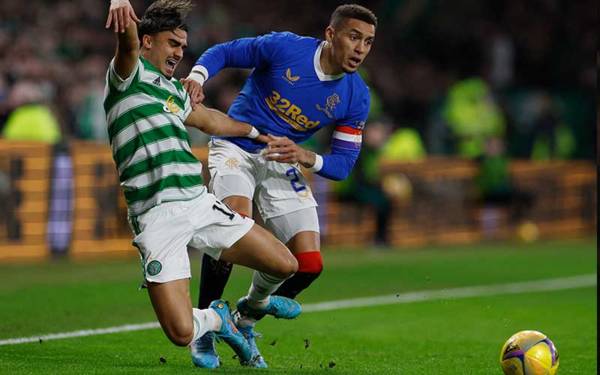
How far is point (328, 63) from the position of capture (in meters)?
8.63

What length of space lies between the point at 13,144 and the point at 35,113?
853 millimetres

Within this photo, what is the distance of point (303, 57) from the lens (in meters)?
8.63

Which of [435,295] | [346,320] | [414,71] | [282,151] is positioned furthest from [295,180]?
[414,71]

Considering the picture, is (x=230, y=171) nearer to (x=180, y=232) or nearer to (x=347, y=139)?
(x=347, y=139)

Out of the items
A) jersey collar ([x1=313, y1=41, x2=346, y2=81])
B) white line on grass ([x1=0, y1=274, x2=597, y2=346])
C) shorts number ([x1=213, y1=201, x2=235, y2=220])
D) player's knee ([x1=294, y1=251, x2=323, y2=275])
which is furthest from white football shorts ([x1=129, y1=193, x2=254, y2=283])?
white line on grass ([x1=0, y1=274, x2=597, y2=346])

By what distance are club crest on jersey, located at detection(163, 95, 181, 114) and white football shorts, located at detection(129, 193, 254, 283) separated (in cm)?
51

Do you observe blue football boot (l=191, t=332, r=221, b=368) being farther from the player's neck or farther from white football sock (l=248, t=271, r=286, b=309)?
the player's neck

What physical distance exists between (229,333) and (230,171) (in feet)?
3.98

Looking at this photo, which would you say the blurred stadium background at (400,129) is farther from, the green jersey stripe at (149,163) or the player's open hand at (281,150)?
the player's open hand at (281,150)

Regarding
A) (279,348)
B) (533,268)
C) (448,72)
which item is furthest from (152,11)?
(448,72)

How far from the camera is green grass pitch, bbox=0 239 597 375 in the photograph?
8281 millimetres

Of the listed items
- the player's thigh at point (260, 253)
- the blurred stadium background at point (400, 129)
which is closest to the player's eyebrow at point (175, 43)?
the player's thigh at point (260, 253)

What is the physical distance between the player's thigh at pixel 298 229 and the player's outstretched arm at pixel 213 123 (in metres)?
0.83

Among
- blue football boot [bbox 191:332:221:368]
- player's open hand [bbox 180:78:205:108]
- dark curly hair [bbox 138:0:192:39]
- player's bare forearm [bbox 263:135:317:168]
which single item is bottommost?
blue football boot [bbox 191:332:221:368]
